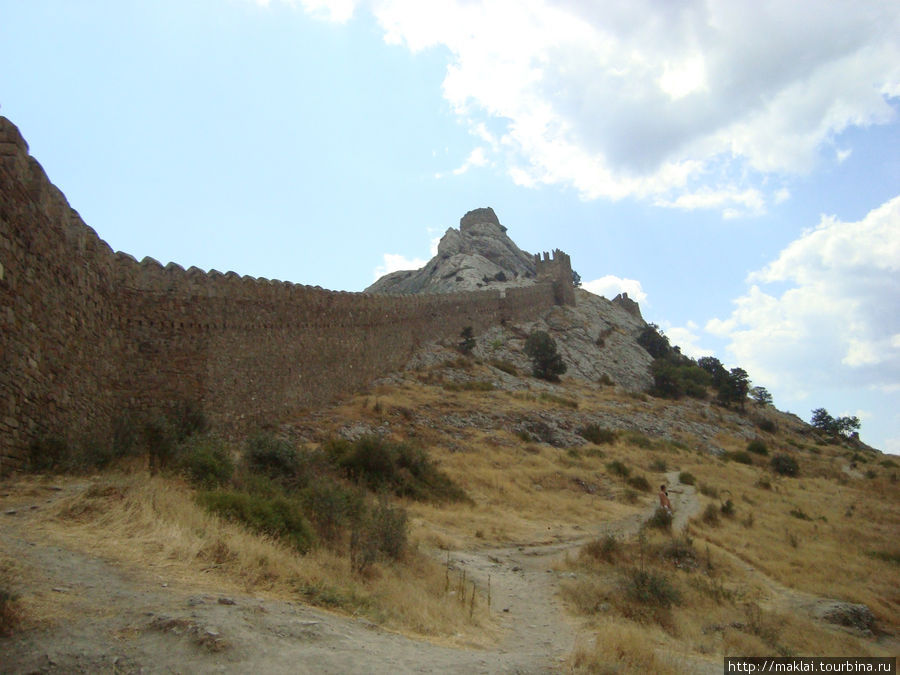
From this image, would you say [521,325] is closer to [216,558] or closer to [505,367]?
[505,367]

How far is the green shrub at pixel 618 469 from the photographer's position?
22641mm

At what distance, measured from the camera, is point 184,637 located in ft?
16.0

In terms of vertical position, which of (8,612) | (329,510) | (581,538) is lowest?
(581,538)

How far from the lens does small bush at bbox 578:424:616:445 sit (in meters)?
27.2

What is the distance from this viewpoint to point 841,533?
1977cm

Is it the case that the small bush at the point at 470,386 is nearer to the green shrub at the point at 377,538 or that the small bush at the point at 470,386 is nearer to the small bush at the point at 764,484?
the small bush at the point at 764,484

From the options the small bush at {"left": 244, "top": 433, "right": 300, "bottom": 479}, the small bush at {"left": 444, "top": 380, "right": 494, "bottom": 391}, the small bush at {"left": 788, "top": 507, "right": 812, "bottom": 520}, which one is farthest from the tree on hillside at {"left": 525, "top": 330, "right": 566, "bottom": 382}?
the small bush at {"left": 244, "top": 433, "right": 300, "bottom": 479}

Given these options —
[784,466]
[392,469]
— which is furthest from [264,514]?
[784,466]

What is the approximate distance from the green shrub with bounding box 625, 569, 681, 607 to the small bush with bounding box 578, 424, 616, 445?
16.1 m

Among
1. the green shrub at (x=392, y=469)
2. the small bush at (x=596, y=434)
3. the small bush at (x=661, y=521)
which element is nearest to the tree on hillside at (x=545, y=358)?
the small bush at (x=596, y=434)

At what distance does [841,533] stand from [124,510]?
2030cm

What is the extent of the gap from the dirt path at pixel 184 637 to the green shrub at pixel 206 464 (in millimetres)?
2342

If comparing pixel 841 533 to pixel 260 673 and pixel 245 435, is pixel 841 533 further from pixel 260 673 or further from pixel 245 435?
pixel 260 673

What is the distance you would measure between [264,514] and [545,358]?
102 feet
